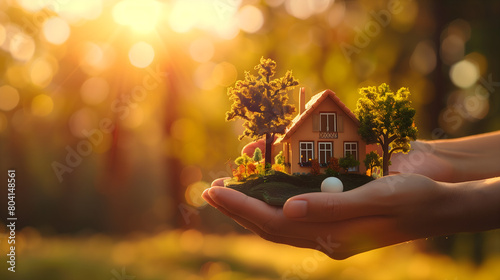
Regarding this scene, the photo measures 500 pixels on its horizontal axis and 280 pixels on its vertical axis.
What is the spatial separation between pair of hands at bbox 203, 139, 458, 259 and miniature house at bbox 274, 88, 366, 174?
2.39 metres

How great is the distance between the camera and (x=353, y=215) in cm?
616

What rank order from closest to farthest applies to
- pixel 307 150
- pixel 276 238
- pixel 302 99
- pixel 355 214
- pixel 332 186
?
pixel 355 214
pixel 276 238
pixel 332 186
pixel 307 150
pixel 302 99

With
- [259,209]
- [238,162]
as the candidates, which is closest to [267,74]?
[238,162]

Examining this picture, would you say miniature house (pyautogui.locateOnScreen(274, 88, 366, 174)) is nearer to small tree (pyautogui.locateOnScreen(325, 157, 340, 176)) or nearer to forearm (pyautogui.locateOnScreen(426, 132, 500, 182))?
small tree (pyautogui.locateOnScreen(325, 157, 340, 176))

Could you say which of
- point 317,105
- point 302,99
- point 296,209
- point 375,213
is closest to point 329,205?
point 296,209

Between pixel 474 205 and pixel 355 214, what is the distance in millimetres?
1952

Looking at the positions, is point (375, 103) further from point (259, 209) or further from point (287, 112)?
point (259, 209)

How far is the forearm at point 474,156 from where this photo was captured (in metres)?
9.88

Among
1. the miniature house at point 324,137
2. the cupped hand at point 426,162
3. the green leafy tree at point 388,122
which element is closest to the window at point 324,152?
the miniature house at point 324,137

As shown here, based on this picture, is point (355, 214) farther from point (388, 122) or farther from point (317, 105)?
point (317, 105)

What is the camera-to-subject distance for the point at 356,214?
6164 millimetres

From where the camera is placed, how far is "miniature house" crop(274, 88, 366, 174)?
8844mm

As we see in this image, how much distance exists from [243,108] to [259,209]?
3.28m

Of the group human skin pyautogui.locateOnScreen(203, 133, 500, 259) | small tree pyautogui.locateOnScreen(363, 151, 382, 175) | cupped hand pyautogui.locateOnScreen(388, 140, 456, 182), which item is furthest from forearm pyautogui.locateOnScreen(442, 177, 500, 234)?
cupped hand pyautogui.locateOnScreen(388, 140, 456, 182)
